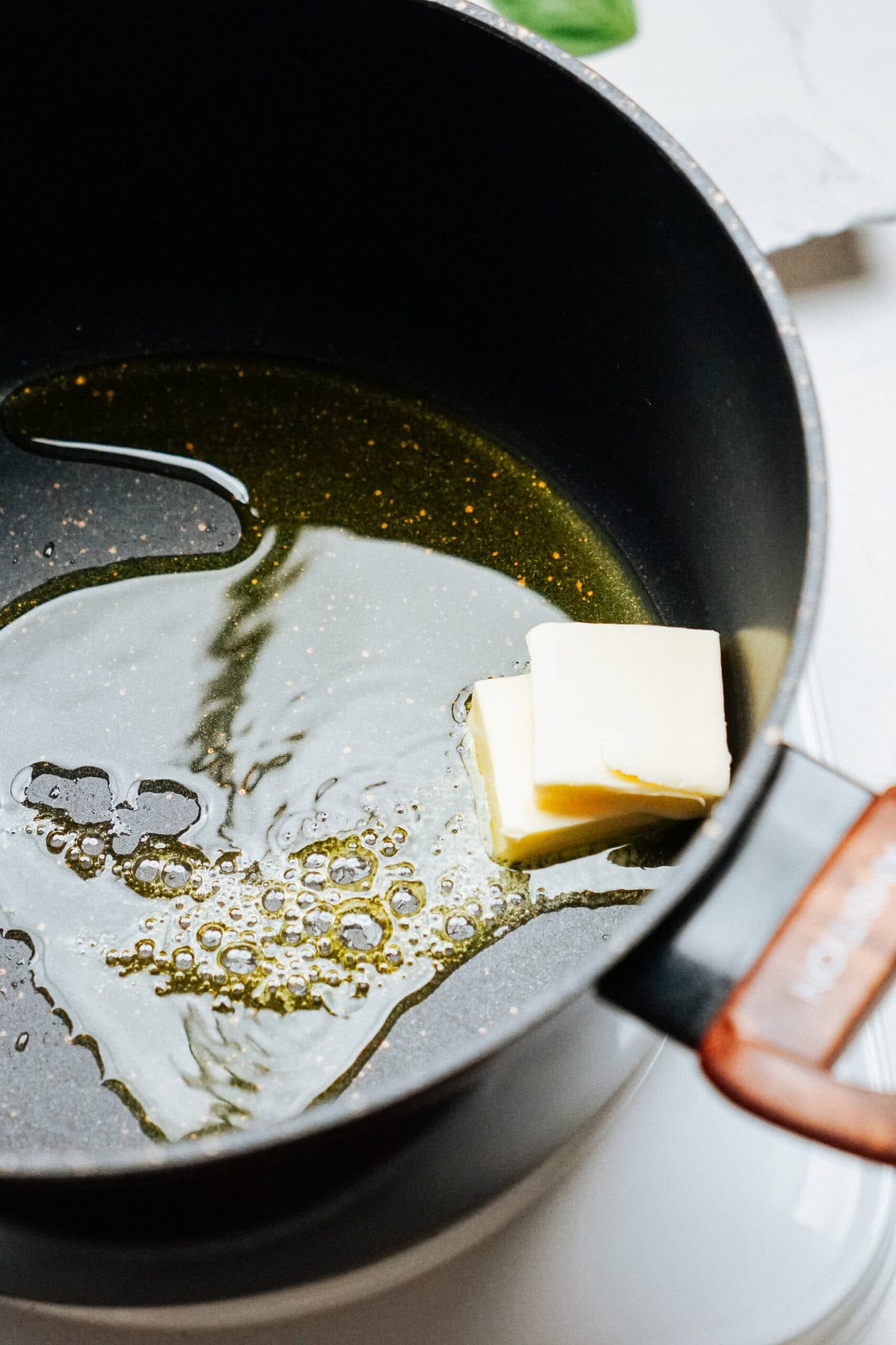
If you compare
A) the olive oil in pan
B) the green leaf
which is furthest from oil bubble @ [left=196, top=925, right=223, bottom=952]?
the green leaf

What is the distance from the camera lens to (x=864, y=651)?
680 millimetres

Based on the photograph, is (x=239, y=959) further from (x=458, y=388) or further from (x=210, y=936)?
(x=458, y=388)

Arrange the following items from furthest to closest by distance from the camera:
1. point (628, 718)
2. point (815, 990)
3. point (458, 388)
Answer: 1. point (458, 388)
2. point (628, 718)
3. point (815, 990)

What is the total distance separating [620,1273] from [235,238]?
2.19 feet

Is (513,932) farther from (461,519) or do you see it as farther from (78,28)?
(78,28)

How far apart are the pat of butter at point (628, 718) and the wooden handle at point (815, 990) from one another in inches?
7.5

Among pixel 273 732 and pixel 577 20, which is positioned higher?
pixel 577 20

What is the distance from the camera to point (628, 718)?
59 centimetres

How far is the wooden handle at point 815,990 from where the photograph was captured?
348 millimetres

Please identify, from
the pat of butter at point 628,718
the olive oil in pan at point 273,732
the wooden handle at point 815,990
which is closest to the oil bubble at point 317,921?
the olive oil in pan at point 273,732

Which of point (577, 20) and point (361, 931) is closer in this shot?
point (361, 931)

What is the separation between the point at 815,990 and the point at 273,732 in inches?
14.8

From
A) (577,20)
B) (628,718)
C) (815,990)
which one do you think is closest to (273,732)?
(628,718)

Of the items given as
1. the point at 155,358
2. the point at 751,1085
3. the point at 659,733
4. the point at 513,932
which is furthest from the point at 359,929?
the point at 155,358
